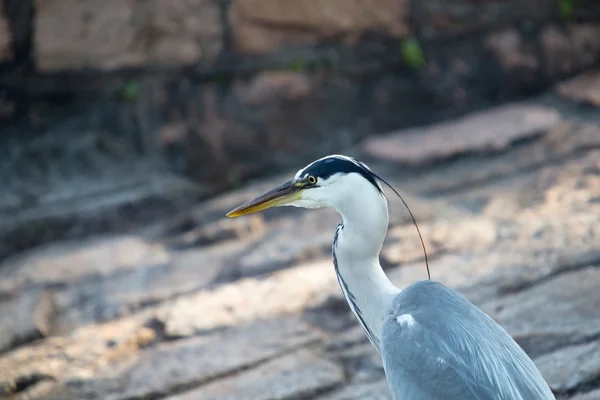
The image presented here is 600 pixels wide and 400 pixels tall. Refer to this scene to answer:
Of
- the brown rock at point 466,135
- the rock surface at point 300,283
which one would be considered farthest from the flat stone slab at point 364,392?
the brown rock at point 466,135

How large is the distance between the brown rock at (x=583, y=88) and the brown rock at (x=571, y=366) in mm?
2068

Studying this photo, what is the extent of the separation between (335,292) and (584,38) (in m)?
2.42

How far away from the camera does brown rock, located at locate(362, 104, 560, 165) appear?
3.96m

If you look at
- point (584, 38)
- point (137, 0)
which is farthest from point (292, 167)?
point (584, 38)

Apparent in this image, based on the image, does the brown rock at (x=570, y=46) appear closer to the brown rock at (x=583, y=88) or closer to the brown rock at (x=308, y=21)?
the brown rock at (x=583, y=88)

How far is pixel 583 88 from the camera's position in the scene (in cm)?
423

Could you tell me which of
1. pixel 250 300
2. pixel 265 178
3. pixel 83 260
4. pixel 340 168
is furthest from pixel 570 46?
pixel 83 260

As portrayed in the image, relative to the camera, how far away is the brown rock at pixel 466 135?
3.96m

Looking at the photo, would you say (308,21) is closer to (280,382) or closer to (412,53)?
(412,53)

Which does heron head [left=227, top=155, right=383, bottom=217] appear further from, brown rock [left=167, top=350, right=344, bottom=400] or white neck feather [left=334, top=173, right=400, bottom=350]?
brown rock [left=167, top=350, right=344, bottom=400]

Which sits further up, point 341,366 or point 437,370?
point 437,370

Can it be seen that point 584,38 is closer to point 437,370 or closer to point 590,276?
point 590,276

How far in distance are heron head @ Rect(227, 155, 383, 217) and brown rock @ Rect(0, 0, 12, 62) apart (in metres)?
2.26

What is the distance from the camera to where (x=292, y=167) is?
433cm
